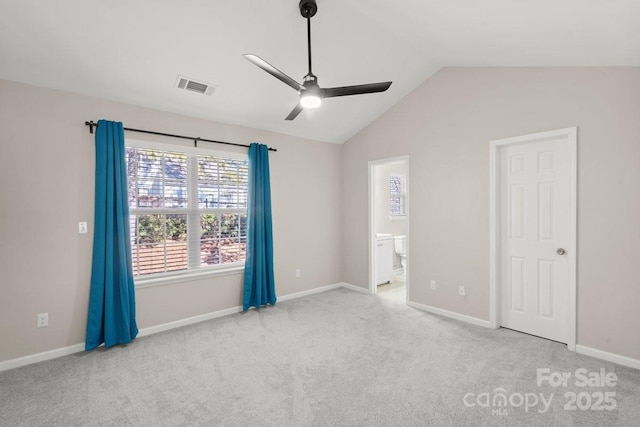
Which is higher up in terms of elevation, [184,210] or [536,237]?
[184,210]

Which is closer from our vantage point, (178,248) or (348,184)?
(178,248)

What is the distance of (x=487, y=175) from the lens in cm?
344

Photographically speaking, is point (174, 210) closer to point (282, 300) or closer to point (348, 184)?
point (282, 300)

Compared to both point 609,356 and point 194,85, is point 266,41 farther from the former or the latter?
point 609,356

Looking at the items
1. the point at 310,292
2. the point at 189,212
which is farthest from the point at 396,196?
the point at 189,212

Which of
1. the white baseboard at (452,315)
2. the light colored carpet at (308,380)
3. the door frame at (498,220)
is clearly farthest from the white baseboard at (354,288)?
the door frame at (498,220)

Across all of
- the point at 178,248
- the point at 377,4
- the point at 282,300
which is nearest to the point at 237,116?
the point at 178,248

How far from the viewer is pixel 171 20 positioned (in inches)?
95.9

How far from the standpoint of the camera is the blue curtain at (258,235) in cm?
401

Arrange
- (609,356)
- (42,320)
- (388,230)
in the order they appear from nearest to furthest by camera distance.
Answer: (609,356) → (42,320) → (388,230)

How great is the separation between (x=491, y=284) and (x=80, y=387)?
4.05 m

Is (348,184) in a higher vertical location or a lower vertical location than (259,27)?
lower

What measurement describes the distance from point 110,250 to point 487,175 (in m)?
4.15

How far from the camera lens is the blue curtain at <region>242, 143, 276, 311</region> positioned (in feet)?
13.1
